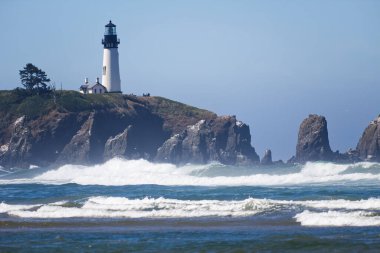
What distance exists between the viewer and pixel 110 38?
92.8 m

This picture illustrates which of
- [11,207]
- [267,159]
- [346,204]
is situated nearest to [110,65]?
[267,159]

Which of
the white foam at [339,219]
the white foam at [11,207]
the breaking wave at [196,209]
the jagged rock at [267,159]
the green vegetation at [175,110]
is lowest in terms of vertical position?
the white foam at [339,219]

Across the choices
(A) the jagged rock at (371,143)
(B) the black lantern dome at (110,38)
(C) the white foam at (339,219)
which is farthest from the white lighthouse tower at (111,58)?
(C) the white foam at (339,219)

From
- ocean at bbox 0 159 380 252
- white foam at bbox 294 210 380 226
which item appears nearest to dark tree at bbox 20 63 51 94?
ocean at bbox 0 159 380 252

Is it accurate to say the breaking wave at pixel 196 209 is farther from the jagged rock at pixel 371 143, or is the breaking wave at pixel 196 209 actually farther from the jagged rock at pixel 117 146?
the jagged rock at pixel 117 146

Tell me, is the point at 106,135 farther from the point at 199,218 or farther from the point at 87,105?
the point at 199,218

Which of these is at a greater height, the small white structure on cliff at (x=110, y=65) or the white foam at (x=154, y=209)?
the small white structure on cliff at (x=110, y=65)

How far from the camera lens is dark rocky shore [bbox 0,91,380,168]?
8181 cm

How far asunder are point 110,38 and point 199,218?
57.5 meters

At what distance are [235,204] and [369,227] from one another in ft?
33.4

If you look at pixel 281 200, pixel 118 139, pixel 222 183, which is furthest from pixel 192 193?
pixel 118 139

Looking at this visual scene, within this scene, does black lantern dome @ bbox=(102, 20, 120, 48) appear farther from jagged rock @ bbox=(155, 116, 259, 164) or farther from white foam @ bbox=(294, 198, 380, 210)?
white foam @ bbox=(294, 198, 380, 210)

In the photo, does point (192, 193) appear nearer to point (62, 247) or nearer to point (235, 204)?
point (235, 204)

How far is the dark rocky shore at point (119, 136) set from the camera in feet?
268
